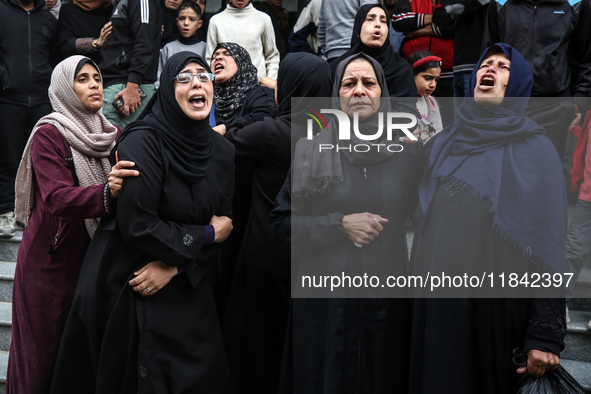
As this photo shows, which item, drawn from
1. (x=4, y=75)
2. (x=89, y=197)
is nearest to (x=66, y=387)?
(x=89, y=197)

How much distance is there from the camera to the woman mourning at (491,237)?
2217mm

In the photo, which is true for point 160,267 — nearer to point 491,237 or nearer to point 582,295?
point 491,237

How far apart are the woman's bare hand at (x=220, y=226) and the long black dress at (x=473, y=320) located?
37.9 inches

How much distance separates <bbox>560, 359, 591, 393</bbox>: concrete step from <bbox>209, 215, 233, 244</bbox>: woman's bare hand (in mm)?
2004

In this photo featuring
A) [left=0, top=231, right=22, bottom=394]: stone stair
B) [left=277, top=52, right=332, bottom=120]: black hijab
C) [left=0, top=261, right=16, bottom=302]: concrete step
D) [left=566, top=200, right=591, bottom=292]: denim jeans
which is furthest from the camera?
[left=0, top=261, right=16, bottom=302]: concrete step

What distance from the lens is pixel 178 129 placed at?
2637mm

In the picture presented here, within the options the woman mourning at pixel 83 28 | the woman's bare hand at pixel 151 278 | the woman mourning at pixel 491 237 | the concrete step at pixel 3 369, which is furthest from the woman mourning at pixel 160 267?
the woman mourning at pixel 83 28

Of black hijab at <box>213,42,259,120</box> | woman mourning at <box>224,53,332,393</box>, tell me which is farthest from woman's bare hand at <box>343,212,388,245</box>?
black hijab at <box>213,42,259,120</box>

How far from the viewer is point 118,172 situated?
2520 millimetres

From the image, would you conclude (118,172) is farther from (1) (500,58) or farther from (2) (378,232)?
(1) (500,58)

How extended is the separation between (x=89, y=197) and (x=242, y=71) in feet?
5.06

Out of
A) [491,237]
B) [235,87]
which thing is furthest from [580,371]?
[235,87]

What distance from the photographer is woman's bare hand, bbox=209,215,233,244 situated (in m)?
2.71

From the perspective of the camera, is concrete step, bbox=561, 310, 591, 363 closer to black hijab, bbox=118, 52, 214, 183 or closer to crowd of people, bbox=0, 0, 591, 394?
crowd of people, bbox=0, 0, 591, 394
